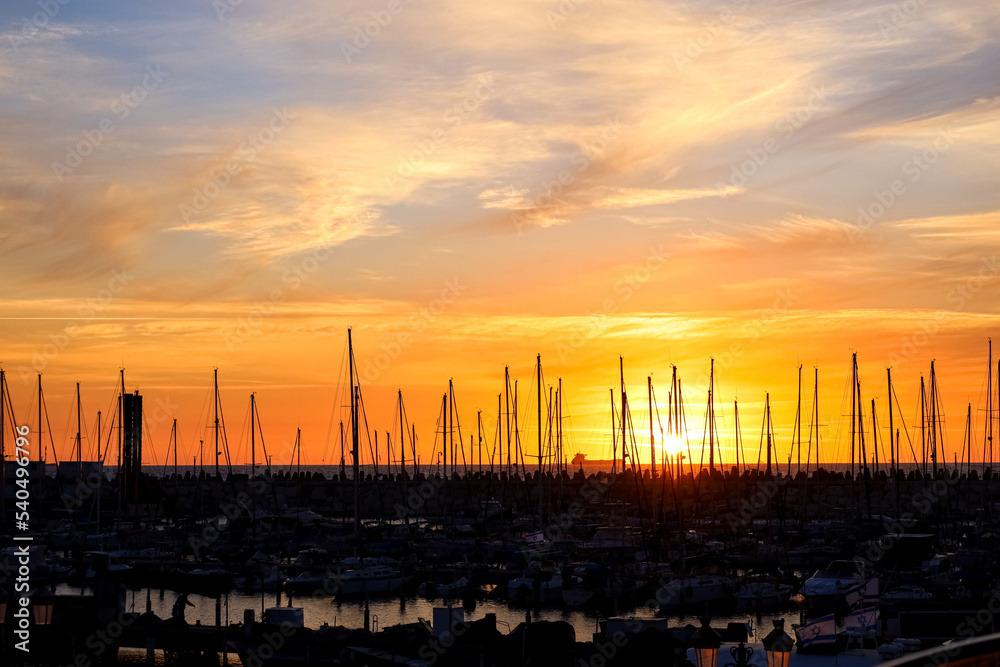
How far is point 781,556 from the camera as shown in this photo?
58.4 meters

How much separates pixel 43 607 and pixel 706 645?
919 inches

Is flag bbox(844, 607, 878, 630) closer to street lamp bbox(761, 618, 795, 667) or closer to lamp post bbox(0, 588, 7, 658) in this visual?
street lamp bbox(761, 618, 795, 667)

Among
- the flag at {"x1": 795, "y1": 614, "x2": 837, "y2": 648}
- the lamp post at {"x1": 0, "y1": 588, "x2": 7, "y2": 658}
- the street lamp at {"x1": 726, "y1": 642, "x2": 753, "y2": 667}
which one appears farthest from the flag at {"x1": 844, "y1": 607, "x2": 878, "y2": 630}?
the lamp post at {"x1": 0, "y1": 588, "x2": 7, "y2": 658}

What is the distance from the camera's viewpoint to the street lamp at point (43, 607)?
36.5 m

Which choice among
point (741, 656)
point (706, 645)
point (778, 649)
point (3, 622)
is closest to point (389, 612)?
point (3, 622)

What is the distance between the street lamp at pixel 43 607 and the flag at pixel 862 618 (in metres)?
27.8

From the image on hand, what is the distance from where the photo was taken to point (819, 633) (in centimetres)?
3030

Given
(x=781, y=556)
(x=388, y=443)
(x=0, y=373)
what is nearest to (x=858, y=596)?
(x=781, y=556)

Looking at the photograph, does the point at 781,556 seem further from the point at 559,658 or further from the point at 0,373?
the point at 0,373

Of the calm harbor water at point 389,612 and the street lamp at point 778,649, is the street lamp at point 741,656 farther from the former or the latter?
the calm harbor water at point 389,612

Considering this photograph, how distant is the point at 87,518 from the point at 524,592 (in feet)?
156

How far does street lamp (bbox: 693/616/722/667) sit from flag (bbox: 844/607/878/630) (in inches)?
255

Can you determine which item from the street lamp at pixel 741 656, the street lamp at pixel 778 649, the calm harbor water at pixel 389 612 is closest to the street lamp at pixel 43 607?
the calm harbor water at pixel 389 612

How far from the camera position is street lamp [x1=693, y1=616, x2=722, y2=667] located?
98.8 ft
